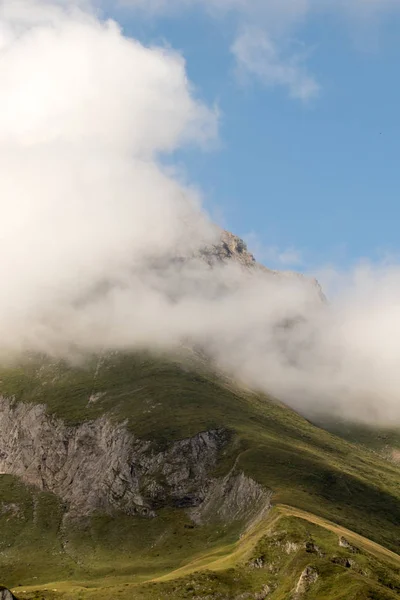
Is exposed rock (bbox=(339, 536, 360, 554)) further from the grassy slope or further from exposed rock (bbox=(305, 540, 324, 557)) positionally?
exposed rock (bbox=(305, 540, 324, 557))


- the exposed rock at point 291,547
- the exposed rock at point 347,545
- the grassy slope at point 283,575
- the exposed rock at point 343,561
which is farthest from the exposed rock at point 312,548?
the exposed rock at point 347,545

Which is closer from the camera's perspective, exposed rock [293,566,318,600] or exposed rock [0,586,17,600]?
exposed rock [0,586,17,600]

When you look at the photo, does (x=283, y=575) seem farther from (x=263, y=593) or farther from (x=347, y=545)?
(x=347, y=545)

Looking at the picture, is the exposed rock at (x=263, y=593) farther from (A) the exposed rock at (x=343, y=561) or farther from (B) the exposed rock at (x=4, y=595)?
(B) the exposed rock at (x=4, y=595)

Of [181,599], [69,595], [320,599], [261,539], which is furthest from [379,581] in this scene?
[69,595]

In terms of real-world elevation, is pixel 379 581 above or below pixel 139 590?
above

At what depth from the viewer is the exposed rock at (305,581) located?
15362cm

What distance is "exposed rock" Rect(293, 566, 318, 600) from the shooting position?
154 metres

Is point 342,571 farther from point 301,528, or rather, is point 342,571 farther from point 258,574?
point 301,528

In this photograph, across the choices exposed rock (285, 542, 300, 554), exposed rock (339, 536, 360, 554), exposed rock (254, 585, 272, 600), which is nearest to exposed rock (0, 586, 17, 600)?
exposed rock (254, 585, 272, 600)

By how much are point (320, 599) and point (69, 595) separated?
63772 mm

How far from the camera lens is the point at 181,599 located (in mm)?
156250

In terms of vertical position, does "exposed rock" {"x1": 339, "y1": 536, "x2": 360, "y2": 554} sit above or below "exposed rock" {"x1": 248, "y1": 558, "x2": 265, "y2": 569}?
above

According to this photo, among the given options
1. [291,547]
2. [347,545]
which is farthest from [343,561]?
[291,547]
